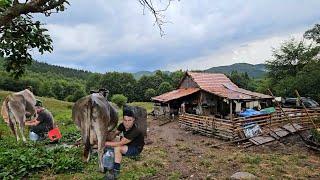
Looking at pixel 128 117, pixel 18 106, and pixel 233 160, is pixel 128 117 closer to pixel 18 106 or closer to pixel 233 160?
pixel 18 106

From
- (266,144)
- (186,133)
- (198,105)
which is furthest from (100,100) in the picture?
(198,105)

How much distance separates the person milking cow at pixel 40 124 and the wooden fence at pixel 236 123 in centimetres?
1423

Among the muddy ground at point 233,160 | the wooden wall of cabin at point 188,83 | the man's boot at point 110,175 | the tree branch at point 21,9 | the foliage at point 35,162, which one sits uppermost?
the tree branch at point 21,9

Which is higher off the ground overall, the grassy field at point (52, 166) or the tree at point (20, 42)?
the tree at point (20, 42)

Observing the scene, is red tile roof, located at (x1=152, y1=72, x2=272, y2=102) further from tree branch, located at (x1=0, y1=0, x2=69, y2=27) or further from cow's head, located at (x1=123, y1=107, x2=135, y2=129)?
tree branch, located at (x1=0, y1=0, x2=69, y2=27)

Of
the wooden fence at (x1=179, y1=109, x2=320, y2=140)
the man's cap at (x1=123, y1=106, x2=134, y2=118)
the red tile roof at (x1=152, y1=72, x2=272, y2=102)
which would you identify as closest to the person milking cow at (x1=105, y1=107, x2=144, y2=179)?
the man's cap at (x1=123, y1=106, x2=134, y2=118)

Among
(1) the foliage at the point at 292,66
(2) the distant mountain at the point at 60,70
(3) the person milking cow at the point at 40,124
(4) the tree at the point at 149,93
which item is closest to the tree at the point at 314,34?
(1) the foliage at the point at 292,66

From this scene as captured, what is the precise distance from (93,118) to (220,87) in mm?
35766

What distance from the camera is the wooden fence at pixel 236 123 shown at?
2556 centimetres

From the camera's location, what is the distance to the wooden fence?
25562 millimetres

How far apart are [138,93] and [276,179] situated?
8055 centimetres

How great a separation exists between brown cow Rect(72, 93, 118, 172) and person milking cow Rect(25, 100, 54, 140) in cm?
889

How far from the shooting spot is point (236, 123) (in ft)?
84.3

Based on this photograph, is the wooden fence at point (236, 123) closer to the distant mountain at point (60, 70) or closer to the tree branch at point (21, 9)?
the tree branch at point (21, 9)
